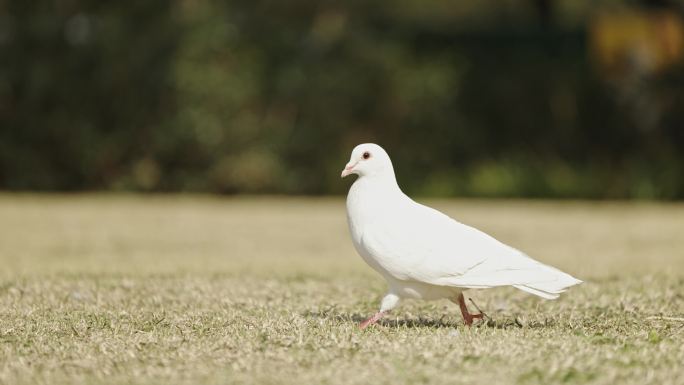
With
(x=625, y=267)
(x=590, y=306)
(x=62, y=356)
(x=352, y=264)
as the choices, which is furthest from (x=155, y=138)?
(x=62, y=356)

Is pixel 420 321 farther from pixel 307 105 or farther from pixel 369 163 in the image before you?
pixel 307 105

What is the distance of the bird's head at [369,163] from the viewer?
5.82 m

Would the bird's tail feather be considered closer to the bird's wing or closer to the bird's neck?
the bird's wing

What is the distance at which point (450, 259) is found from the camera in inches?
213

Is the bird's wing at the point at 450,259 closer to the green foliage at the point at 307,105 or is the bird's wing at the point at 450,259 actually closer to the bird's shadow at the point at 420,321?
the bird's shadow at the point at 420,321

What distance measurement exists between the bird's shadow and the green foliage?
12.3 m

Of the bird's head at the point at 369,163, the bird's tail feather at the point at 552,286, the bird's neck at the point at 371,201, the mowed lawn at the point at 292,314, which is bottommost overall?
the mowed lawn at the point at 292,314

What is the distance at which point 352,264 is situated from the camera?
10.1m

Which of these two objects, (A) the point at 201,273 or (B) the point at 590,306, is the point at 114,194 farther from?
(B) the point at 590,306

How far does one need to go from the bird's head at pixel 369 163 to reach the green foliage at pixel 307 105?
12.7 m

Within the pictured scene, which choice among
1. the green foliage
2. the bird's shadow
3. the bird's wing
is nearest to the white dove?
the bird's wing

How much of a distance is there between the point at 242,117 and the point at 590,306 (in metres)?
12.5

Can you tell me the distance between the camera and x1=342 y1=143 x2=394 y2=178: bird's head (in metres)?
5.82

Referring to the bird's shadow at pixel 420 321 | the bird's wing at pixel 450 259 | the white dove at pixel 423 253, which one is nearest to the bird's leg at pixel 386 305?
the white dove at pixel 423 253
